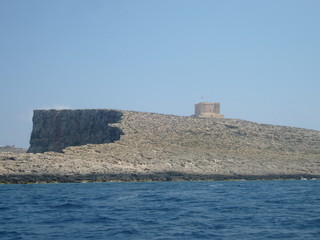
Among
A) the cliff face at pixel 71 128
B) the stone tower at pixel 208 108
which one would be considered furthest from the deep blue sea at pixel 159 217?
the stone tower at pixel 208 108

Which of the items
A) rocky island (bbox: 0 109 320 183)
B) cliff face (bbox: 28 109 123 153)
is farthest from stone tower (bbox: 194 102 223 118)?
cliff face (bbox: 28 109 123 153)

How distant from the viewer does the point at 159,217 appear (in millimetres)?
21734

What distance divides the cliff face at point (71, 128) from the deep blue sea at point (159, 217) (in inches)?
1370

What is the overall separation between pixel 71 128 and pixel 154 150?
19.5 m

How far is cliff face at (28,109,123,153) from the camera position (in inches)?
2704

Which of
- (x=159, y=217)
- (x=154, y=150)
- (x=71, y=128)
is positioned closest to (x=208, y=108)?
(x=71, y=128)

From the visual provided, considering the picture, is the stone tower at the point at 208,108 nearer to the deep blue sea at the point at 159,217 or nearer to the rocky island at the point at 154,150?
the rocky island at the point at 154,150

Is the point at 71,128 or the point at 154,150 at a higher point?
the point at 71,128

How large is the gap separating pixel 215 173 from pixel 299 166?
40.0 feet

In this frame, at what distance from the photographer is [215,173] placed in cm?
5472

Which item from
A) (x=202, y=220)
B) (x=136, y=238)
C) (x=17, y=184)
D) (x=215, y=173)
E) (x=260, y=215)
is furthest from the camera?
(x=215, y=173)

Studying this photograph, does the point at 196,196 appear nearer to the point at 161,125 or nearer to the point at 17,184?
the point at 17,184

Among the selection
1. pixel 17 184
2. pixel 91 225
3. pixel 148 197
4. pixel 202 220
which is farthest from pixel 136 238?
pixel 17 184

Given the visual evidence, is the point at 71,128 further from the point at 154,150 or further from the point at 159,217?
the point at 159,217
